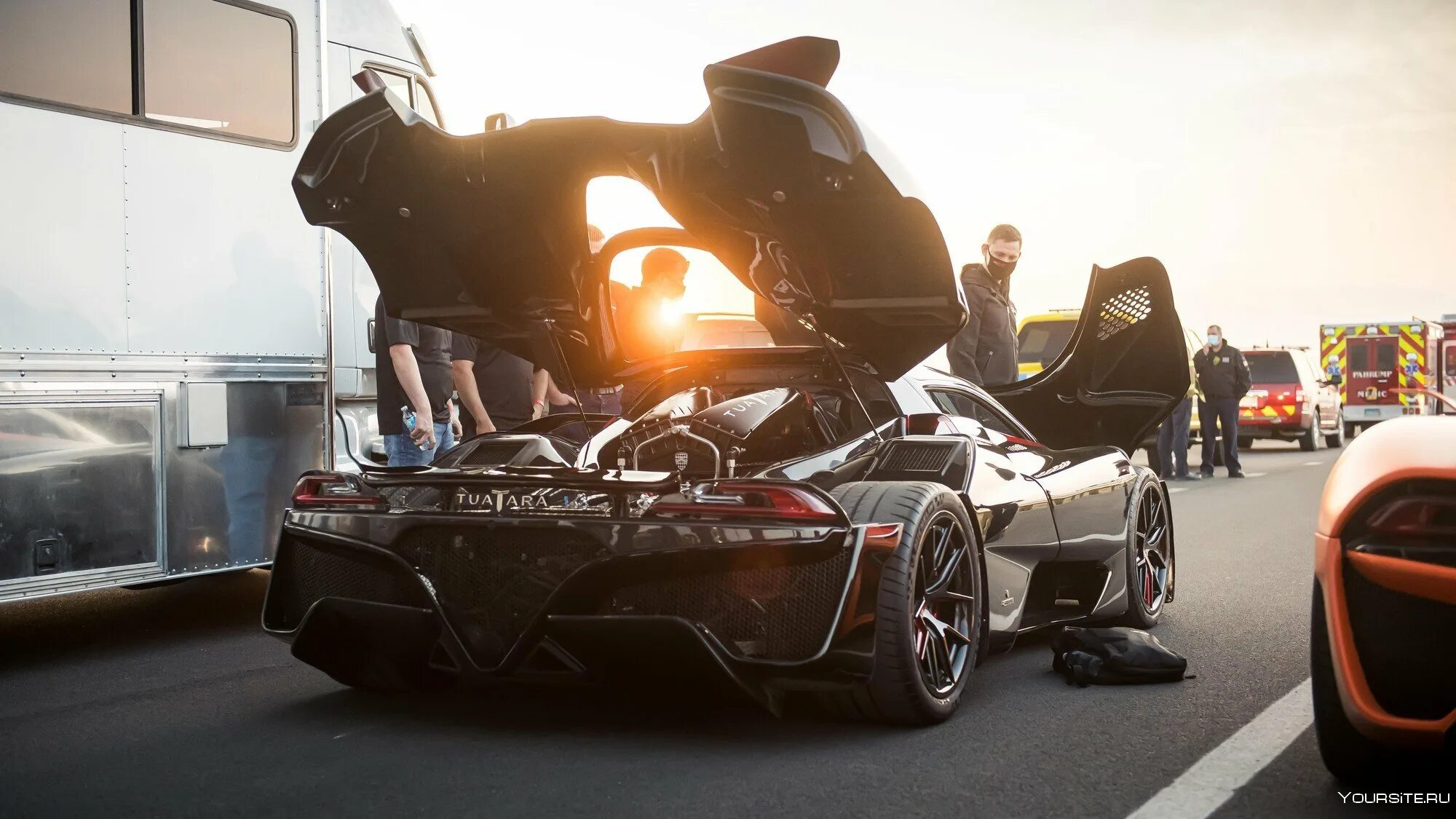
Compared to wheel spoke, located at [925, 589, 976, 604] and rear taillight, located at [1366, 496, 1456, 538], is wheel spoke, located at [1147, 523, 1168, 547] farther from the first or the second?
rear taillight, located at [1366, 496, 1456, 538]

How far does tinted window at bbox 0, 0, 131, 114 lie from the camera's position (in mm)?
5293

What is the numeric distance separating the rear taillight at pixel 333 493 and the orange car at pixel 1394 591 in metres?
2.70

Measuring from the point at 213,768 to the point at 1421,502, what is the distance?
314 centimetres

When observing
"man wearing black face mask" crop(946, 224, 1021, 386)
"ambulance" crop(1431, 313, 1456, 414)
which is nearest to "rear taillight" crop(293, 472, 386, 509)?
"man wearing black face mask" crop(946, 224, 1021, 386)

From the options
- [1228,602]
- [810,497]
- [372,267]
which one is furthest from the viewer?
[1228,602]

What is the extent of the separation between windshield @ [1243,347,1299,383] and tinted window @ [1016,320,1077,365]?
25.8 ft

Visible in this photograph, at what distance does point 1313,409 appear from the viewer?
24859mm

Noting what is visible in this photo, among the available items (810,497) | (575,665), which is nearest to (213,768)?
(575,665)

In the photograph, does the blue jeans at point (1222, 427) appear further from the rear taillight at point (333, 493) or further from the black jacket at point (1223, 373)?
the rear taillight at point (333, 493)

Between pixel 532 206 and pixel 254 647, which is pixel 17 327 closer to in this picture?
pixel 254 647

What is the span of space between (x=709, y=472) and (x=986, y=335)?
368cm

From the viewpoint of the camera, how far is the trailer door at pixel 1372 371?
3269 centimetres

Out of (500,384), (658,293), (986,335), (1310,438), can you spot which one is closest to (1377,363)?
(1310,438)

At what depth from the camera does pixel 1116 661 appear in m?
4.91
